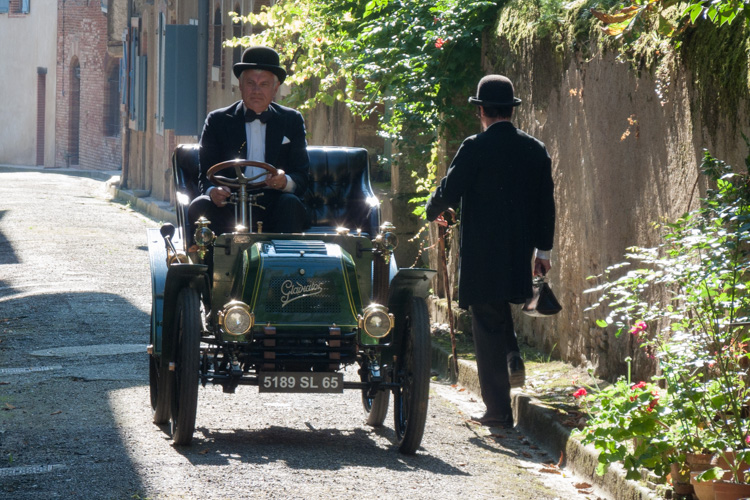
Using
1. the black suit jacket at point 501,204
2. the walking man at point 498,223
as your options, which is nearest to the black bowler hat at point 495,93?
the walking man at point 498,223

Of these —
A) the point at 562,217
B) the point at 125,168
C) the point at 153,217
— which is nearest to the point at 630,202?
the point at 562,217

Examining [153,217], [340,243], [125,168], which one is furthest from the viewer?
[125,168]

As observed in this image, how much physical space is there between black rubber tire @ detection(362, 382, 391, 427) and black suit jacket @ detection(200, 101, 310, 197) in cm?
123

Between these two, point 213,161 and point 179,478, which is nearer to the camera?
point 179,478

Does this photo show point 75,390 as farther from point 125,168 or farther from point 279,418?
point 125,168

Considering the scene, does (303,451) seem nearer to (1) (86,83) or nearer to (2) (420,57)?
(2) (420,57)

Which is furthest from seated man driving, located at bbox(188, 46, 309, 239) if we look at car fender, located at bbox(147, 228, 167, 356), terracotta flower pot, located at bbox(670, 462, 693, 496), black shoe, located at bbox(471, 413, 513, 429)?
terracotta flower pot, located at bbox(670, 462, 693, 496)

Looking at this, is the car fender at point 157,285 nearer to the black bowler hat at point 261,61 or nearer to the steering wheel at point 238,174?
the steering wheel at point 238,174

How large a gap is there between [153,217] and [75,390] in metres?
18.7

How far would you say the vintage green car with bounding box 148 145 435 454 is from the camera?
584 cm

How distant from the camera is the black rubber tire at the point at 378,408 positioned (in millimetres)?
6586

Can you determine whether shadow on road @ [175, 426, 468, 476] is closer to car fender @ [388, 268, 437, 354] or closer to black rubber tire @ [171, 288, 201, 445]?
black rubber tire @ [171, 288, 201, 445]

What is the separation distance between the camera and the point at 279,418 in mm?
6922

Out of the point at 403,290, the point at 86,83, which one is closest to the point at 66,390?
the point at 403,290
